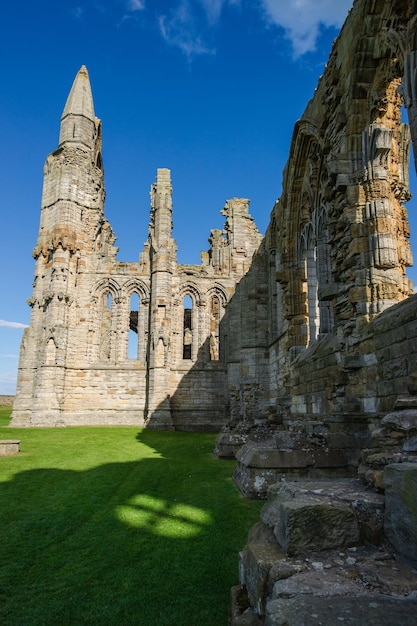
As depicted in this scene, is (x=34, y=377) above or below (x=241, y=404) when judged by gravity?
above

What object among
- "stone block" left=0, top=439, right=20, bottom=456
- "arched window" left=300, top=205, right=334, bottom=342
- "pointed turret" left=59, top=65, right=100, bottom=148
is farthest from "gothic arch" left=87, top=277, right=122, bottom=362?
"arched window" left=300, top=205, right=334, bottom=342

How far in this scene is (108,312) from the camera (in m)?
24.6

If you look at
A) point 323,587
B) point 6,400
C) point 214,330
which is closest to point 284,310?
point 323,587

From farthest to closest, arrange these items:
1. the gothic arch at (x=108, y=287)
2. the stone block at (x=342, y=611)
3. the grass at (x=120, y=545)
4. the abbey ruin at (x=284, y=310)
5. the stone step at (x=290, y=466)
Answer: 1. the gothic arch at (x=108, y=287)
2. the stone step at (x=290, y=466)
3. the abbey ruin at (x=284, y=310)
4. the grass at (x=120, y=545)
5. the stone block at (x=342, y=611)

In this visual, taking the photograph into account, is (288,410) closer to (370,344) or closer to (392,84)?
(370,344)

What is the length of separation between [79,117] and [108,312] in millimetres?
11467

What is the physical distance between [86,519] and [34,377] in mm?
18028

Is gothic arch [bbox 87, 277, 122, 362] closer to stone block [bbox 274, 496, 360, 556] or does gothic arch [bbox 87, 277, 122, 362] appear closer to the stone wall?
the stone wall

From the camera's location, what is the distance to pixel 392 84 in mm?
6555

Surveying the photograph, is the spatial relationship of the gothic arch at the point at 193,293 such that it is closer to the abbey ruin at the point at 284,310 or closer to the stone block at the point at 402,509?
the abbey ruin at the point at 284,310

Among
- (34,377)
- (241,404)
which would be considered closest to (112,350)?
(34,377)

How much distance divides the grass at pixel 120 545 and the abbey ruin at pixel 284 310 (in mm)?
628

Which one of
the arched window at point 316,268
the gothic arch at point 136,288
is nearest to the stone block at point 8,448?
the arched window at point 316,268

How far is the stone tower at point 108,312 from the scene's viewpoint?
21.3 meters
